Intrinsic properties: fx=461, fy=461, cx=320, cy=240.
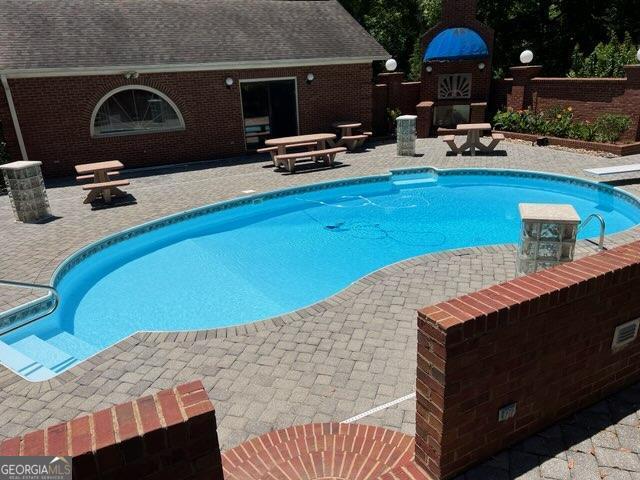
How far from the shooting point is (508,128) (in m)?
20.3

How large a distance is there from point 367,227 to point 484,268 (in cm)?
461

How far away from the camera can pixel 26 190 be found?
11.3 metres

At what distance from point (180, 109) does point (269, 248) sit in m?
9.20

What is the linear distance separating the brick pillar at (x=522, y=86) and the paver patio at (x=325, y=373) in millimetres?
13306

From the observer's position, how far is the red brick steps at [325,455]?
3.44 metres

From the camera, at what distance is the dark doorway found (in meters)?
20.1

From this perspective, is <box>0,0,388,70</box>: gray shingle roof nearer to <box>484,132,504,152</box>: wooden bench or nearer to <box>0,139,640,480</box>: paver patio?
<box>484,132,504,152</box>: wooden bench

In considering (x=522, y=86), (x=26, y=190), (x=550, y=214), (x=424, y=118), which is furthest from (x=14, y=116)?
(x=522, y=86)

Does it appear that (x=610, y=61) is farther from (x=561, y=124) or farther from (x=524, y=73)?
(x=561, y=124)

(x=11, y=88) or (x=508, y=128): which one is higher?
(x=11, y=88)

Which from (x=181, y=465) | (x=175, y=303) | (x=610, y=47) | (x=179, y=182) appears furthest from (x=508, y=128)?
(x=181, y=465)

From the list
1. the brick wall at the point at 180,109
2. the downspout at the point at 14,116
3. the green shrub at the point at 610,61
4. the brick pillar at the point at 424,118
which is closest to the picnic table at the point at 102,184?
the brick wall at the point at 180,109

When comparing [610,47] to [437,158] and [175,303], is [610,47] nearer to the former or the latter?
[437,158]

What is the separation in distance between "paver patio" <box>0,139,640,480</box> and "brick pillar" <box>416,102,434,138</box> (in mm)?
13543
